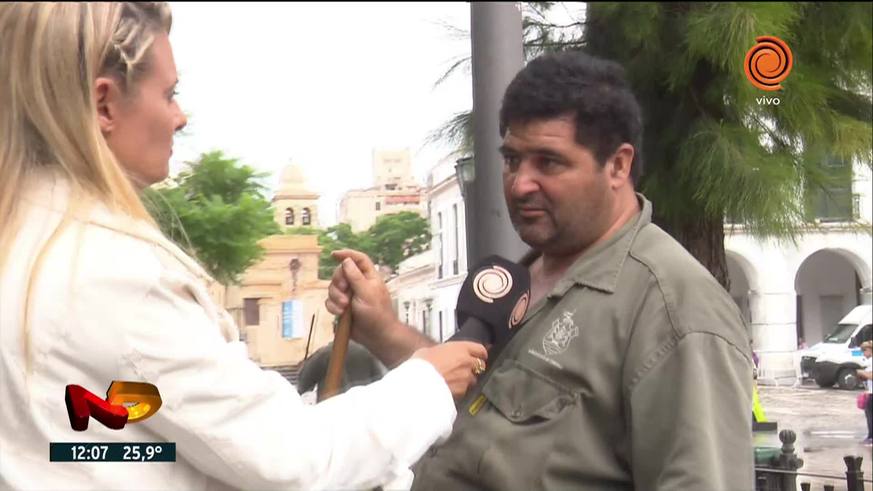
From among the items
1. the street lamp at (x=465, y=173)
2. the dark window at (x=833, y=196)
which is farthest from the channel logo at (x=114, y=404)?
the dark window at (x=833, y=196)

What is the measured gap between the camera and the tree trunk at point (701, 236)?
3400 mm

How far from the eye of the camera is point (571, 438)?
6.43 ft

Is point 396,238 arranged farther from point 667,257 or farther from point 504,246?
point 667,257

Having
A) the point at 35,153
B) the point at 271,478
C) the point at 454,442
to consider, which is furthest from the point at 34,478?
the point at 454,442

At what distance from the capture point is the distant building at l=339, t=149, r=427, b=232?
3.33m

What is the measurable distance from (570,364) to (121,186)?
0.88 meters

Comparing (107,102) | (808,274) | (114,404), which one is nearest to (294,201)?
(808,274)

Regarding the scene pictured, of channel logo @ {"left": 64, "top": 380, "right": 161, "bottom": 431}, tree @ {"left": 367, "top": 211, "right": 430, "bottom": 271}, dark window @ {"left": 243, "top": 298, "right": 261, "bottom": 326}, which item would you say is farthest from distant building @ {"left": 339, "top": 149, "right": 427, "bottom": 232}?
channel logo @ {"left": 64, "top": 380, "right": 161, "bottom": 431}

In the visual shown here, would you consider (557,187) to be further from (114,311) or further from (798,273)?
(798,273)

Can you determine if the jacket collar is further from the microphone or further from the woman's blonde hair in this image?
the woman's blonde hair

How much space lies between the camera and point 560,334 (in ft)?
6.78

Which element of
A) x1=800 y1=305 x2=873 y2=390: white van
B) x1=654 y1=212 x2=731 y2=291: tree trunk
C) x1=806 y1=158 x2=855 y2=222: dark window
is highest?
x1=806 y1=158 x2=855 y2=222: dark window

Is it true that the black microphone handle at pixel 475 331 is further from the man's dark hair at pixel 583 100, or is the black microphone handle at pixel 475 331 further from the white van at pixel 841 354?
the white van at pixel 841 354

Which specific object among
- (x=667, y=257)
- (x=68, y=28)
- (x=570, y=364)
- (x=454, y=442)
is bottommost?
(x=454, y=442)
